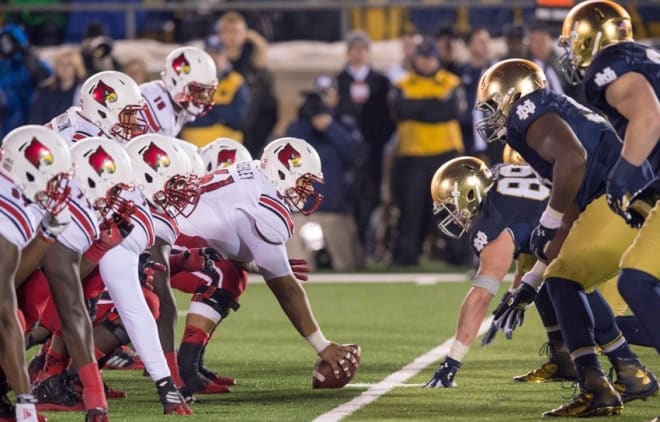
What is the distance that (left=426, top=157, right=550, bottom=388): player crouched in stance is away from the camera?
7125mm

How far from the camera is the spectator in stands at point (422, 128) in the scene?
43.2 ft

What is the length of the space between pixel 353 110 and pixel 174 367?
7.05m

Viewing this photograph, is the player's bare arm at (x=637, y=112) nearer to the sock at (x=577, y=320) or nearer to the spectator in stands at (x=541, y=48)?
the sock at (x=577, y=320)

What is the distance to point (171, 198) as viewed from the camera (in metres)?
6.83

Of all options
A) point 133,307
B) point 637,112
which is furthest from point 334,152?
point 637,112

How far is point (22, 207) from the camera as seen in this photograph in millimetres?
5672

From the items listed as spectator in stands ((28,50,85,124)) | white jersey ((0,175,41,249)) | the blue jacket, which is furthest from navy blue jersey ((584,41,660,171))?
spectator in stands ((28,50,85,124))

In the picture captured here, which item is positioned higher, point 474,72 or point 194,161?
point 194,161

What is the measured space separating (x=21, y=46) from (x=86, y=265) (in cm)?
767

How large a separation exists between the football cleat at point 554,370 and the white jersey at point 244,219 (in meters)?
1.32

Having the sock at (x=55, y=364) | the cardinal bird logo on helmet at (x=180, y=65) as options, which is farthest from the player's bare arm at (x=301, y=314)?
the cardinal bird logo on helmet at (x=180, y=65)

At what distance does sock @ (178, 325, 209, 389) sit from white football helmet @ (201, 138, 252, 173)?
1205 millimetres

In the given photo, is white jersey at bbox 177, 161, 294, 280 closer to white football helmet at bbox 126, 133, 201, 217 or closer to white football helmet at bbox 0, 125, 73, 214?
white football helmet at bbox 126, 133, 201, 217

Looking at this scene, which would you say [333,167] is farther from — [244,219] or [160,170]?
[160,170]
